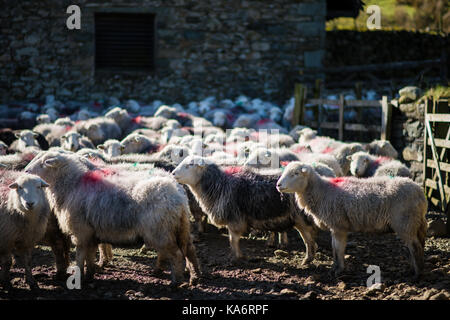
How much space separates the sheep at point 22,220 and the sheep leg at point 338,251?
10.1ft

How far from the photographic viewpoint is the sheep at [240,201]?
6.73 meters

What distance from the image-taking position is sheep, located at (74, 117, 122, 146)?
11703 millimetres

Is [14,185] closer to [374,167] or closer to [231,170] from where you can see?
[231,170]

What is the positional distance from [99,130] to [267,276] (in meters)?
6.68

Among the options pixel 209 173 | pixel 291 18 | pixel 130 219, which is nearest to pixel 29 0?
pixel 291 18

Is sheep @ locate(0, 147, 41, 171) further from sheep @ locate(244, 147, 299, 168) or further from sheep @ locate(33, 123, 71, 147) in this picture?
sheep @ locate(33, 123, 71, 147)

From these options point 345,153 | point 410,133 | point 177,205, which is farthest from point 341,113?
point 177,205

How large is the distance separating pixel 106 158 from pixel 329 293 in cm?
411

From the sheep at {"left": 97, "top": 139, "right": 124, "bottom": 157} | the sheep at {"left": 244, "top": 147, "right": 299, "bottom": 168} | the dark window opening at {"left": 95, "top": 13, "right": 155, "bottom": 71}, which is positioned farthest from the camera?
the dark window opening at {"left": 95, "top": 13, "right": 155, "bottom": 71}

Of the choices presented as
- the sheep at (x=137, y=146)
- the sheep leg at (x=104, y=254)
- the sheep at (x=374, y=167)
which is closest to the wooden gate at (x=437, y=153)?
the sheep at (x=374, y=167)

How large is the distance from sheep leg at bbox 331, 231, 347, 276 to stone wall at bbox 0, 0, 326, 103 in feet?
35.6

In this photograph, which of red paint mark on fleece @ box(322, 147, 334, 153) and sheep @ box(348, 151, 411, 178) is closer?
sheep @ box(348, 151, 411, 178)

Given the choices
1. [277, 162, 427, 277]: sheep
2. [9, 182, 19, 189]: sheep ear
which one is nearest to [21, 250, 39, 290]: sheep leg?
[9, 182, 19, 189]: sheep ear
